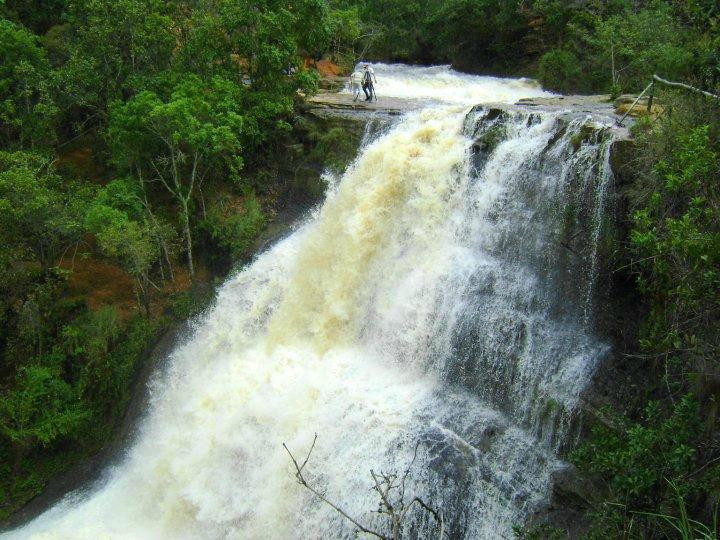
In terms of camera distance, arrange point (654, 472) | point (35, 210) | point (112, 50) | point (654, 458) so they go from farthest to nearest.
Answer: point (112, 50)
point (35, 210)
point (654, 458)
point (654, 472)

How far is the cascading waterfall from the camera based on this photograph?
26.8 ft

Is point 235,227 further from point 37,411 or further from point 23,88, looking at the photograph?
point 23,88

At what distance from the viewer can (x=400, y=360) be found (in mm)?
10031

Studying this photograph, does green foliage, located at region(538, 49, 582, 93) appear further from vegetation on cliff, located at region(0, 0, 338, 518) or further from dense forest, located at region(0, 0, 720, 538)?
vegetation on cliff, located at region(0, 0, 338, 518)

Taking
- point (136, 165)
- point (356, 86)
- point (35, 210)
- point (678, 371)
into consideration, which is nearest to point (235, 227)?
point (136, 165)

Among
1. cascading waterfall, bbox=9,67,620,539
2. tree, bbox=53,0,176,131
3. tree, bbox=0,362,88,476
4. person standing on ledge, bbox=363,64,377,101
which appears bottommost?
tree, bbox=0,362,88,476

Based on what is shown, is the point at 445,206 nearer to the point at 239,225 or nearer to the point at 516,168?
the point at 516,168

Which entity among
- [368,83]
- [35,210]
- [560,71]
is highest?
[560,71]

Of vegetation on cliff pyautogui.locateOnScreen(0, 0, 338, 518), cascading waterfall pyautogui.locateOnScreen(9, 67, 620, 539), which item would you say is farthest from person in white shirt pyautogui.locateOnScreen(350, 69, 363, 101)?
cascading waterfall pyautogui.locateOnScreen(9, 67, 620, 539)

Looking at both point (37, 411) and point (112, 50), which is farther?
point (112, 50)

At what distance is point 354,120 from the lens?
1463cm

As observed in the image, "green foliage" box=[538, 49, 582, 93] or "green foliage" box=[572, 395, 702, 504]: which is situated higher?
"green foliage" box=[538, 49, 582, 93]

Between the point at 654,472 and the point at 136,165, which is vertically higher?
the point at 136,165

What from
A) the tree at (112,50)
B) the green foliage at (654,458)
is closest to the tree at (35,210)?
the tree at (112,50)
